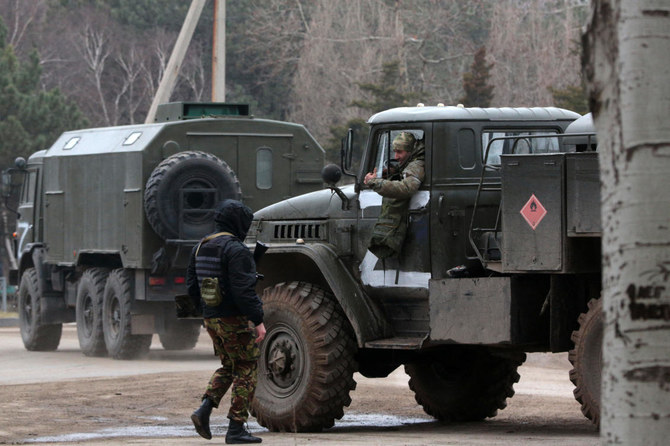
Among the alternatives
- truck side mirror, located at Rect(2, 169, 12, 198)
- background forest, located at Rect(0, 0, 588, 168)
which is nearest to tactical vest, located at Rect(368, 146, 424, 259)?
truck side mirror, located at Rect(2, 169, 12, 198)

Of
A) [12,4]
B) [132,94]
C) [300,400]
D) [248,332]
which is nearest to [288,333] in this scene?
[300,400]

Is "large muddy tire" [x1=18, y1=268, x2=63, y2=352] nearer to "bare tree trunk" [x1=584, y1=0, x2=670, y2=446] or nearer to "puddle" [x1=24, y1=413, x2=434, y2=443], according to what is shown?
"puddle" [x1=24, y1=413, x2=434, y2=443]

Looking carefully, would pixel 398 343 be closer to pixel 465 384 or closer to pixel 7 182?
pixel 465 384

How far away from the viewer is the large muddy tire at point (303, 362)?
1105 cm

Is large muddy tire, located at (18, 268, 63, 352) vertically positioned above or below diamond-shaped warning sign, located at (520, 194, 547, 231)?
below

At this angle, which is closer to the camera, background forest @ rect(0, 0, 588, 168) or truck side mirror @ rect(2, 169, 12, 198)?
truck side mirror @ rect(2, 169, 12, 198)

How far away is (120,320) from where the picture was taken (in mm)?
20000

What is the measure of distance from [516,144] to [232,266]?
250 centimetres

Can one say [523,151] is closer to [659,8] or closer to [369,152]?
[369,152]

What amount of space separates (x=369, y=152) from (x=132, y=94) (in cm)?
4746

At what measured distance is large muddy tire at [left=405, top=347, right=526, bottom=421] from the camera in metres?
12.4

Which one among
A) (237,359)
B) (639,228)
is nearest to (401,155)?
(237,359)

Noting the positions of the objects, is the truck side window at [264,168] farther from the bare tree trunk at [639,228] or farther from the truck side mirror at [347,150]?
the bare tree trunk at [639,228]

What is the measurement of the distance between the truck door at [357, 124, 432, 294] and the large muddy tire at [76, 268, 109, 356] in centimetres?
986
